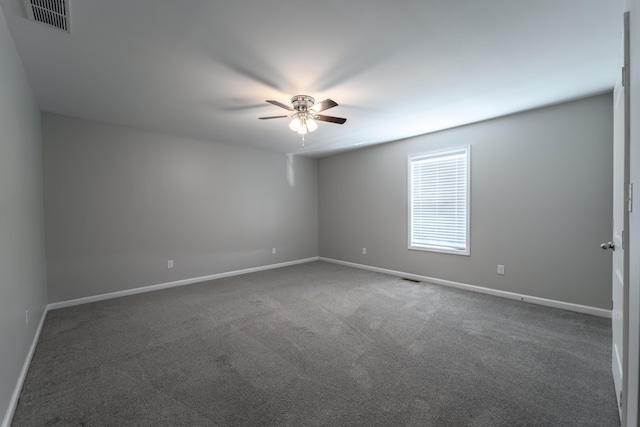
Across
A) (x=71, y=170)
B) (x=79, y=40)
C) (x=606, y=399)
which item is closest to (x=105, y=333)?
(x=71, y=170)

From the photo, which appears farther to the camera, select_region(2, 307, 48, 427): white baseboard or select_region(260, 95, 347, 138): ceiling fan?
select_region(260, 95, 347, 138): ceiling fan

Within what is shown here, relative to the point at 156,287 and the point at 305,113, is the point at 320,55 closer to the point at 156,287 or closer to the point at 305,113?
the point at 305,113

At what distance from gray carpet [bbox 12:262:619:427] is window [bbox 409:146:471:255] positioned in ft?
3.40

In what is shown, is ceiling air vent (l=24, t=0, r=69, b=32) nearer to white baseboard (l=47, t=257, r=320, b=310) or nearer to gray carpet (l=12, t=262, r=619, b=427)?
gray carpet (l=12, t=262, r=619, b=427)

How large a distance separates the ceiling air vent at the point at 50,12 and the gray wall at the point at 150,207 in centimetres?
237

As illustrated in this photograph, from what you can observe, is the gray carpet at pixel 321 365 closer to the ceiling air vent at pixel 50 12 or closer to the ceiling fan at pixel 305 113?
the ceiling fan at pixel 305 113

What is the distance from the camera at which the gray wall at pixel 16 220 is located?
1.68 metres

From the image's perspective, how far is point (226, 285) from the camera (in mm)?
4375

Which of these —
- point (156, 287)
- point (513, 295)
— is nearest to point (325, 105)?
point (513, 295)

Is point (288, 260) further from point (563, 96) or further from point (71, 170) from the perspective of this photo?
point (563, 96)

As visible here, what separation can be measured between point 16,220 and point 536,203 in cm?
526

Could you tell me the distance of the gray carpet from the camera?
1.63 m

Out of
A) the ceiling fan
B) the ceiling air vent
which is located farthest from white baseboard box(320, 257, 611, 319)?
the ceiling air vent

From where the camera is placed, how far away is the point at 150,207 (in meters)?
4.19
